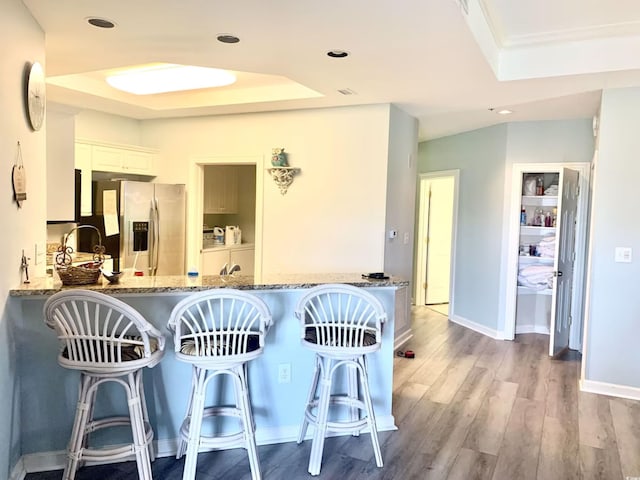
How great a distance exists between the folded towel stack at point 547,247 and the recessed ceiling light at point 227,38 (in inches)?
160

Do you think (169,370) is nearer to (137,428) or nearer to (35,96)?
(137,428)

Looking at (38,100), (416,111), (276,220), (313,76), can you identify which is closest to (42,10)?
(38,100)

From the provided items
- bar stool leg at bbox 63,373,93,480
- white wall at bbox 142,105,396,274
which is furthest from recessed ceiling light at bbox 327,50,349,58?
bar stool leg at bbox 63,373,93,480

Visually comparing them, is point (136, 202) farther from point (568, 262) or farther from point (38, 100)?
point (568, 262)

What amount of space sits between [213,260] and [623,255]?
428cm

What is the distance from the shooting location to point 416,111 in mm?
4781

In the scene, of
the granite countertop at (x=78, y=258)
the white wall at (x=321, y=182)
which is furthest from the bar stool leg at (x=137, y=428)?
the white wall at (x=321, y=182)

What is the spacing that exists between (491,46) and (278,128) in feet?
7.64

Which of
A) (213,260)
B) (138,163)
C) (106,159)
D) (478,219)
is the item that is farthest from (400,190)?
(106,159)

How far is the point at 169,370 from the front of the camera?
8.80 feet

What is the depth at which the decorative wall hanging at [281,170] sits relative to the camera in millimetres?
4840

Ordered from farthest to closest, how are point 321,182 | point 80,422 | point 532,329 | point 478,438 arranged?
point 532,329 < point 321,182 < point 478,438 < point 80,422

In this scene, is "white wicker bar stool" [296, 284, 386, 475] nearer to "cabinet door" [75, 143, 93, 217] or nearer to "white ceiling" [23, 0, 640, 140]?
"white ceiling" [23, 0, 640, 140]

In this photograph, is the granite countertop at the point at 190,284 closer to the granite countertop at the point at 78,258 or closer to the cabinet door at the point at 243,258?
the granite countertop at the point at 78,258
